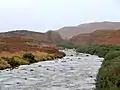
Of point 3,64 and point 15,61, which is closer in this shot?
point 3,64

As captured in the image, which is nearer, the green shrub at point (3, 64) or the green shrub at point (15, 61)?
the green shrub at point (3, 64)

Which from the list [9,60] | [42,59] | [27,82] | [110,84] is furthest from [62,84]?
[42,59]

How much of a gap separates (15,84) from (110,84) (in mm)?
11932

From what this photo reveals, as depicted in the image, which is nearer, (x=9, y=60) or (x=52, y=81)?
(x=52, y=81)

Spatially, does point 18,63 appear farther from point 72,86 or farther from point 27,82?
point 72,86

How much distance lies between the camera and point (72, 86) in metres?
28.2

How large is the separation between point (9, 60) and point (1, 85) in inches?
781

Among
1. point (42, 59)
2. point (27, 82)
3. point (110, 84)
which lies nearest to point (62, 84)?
point (27, 82)

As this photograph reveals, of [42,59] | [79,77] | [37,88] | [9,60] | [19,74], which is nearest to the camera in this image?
[37,88]

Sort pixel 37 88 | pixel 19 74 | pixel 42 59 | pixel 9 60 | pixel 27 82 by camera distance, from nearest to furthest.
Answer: pixel 37 88
pixel 27 82
pixel 19 74
pixel 9 60
pixel 42 59

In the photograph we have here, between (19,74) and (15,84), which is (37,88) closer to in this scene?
(15,84)

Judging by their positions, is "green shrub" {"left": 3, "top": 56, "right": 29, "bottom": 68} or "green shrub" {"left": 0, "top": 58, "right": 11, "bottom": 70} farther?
"green shrub" {"left": 3, "top": 56, "right": 29, "bottom": 68}

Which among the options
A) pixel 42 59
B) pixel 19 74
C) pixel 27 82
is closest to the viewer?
pixel 27 82

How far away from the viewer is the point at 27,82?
31484 mm
